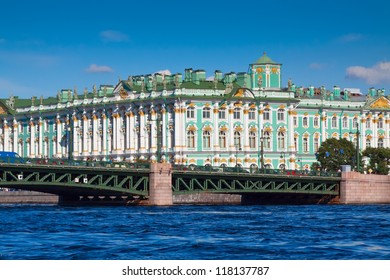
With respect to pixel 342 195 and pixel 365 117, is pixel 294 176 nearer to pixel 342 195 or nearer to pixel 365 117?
pixel 342 195

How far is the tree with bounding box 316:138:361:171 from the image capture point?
133250mm

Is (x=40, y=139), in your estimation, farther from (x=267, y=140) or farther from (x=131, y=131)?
(x=267, y=140)

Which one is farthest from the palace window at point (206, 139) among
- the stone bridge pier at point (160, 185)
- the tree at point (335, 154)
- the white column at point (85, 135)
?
the stone bridge pier at point (160, 185)

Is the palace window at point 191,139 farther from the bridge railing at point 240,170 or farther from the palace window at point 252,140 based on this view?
the bridge railing at point 240,170

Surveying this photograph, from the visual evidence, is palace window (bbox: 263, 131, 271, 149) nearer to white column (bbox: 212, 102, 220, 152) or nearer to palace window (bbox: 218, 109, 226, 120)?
palace window (bbox: 218, 109, 226, 120)

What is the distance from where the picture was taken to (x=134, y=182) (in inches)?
3701

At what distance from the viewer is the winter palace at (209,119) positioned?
13475cm

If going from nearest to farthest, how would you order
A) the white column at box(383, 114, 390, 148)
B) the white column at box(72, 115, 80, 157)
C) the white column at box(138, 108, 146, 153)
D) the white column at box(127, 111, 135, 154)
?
the white column at box(138, 108, 146, 153) < the white column at box(127, 111, 135, 154) < the white column at box(72, 115, 80, 157) < the white column at box(383, 114, 390, 148)

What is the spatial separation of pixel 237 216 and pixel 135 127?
65110 mm

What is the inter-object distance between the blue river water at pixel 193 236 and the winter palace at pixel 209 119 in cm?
5623

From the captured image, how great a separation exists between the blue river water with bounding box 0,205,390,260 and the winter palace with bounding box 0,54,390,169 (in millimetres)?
56234

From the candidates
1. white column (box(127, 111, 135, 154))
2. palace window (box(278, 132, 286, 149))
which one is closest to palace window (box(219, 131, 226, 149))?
palace window (box(278, 132, 286, 149))

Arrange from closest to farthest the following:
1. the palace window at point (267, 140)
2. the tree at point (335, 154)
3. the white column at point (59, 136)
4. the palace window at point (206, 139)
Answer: the tree at point (335, 154) < the palace window at point (206, 139) < the palace window at point (267, 140) < the white column at point (59, 136)
